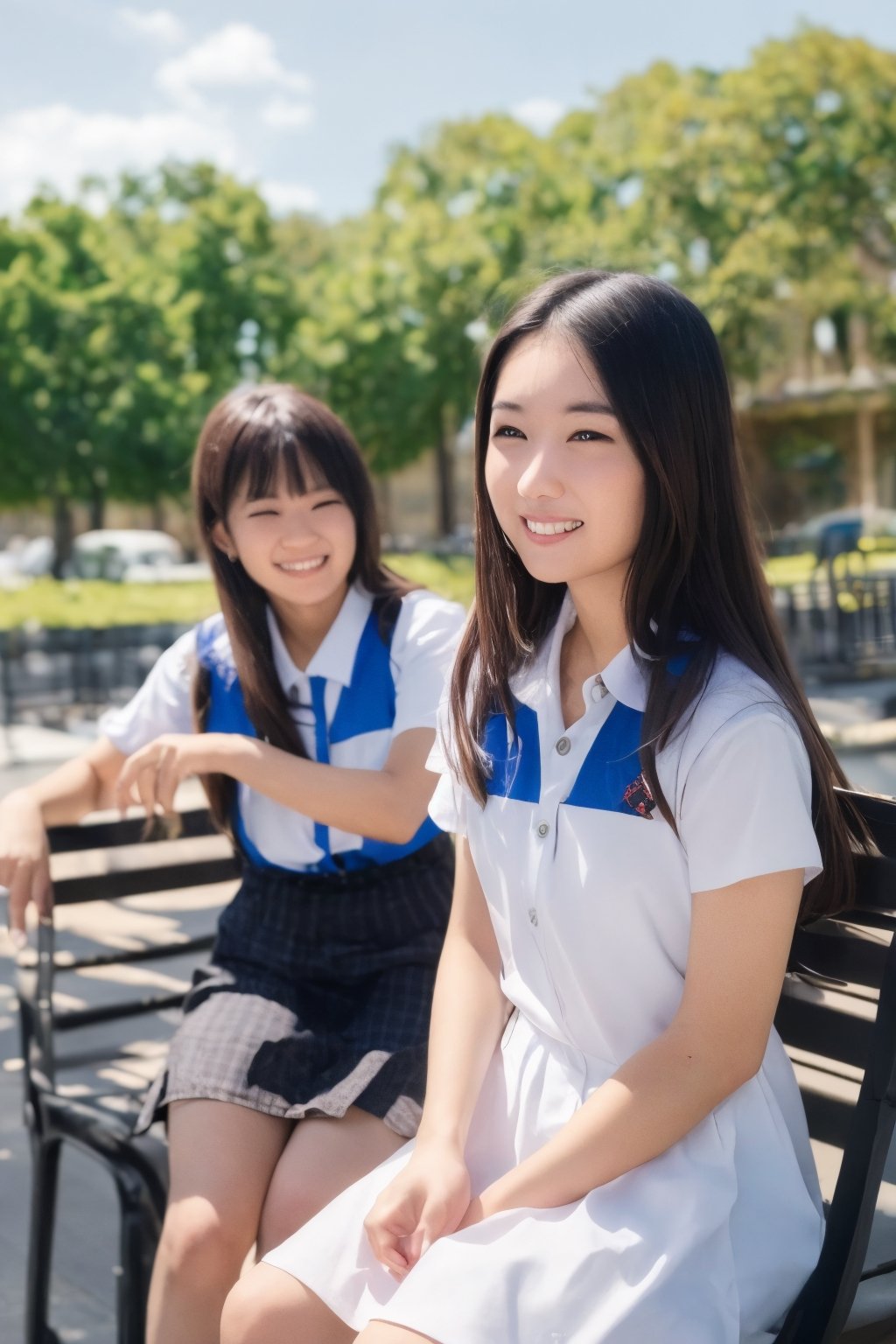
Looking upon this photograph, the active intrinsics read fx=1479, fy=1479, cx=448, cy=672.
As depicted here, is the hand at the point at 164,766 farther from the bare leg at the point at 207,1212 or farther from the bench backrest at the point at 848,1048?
the bench backrest at the point at 848,1048

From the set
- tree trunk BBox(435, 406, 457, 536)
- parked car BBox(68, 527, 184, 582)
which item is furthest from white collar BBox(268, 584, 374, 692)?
tree trunk BBox(435, 406, 457, 536)

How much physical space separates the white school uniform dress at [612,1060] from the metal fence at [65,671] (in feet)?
34.9

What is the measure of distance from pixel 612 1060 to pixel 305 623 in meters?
1.11

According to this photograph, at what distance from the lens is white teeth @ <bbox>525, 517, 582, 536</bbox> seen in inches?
66.5

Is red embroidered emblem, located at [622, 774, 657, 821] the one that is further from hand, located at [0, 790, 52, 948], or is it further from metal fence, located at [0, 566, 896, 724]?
metal fence, located at [0, 566, 896, 724]

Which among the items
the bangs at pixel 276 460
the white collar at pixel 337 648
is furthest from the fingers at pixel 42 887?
the bangs at pixel 276 460

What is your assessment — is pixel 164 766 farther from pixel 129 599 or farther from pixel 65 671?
pixel 129 599

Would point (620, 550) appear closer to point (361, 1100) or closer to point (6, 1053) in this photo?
point (361, 1100)

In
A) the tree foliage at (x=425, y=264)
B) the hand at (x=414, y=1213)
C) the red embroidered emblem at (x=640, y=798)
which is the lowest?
the hand at (x=414, y=1213)

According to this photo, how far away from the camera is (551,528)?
5.56ft

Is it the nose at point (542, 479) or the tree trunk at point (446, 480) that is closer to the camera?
the nose at point (542, 479)

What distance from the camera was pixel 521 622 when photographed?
195 cm

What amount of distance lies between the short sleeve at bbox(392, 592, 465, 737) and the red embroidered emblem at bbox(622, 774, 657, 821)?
0.72 meters

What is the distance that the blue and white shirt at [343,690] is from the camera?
2354mm
